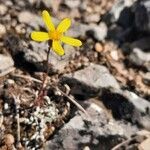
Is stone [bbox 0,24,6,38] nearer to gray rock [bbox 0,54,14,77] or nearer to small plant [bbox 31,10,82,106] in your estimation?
gray rock [bbox 0,54,14,77]

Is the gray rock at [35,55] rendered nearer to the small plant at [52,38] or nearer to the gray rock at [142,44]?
the small plant at [52,38]

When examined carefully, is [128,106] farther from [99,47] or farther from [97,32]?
[97,32]

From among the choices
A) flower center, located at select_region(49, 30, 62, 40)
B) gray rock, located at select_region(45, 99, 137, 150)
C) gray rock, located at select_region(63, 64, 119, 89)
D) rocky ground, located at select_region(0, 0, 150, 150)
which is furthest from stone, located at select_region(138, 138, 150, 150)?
flower center, located at select_region(49, 30, 62, 40)

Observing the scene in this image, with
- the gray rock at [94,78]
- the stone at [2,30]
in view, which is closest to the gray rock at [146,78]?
the gray rock at [94,78]

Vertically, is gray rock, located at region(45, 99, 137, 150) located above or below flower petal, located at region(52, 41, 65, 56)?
below

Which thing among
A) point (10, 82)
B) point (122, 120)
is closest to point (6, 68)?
point (10, 82)

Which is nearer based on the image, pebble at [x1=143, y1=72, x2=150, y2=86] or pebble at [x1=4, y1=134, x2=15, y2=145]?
pebble at [x1=4, y1=134, x2=15, y2=145]
